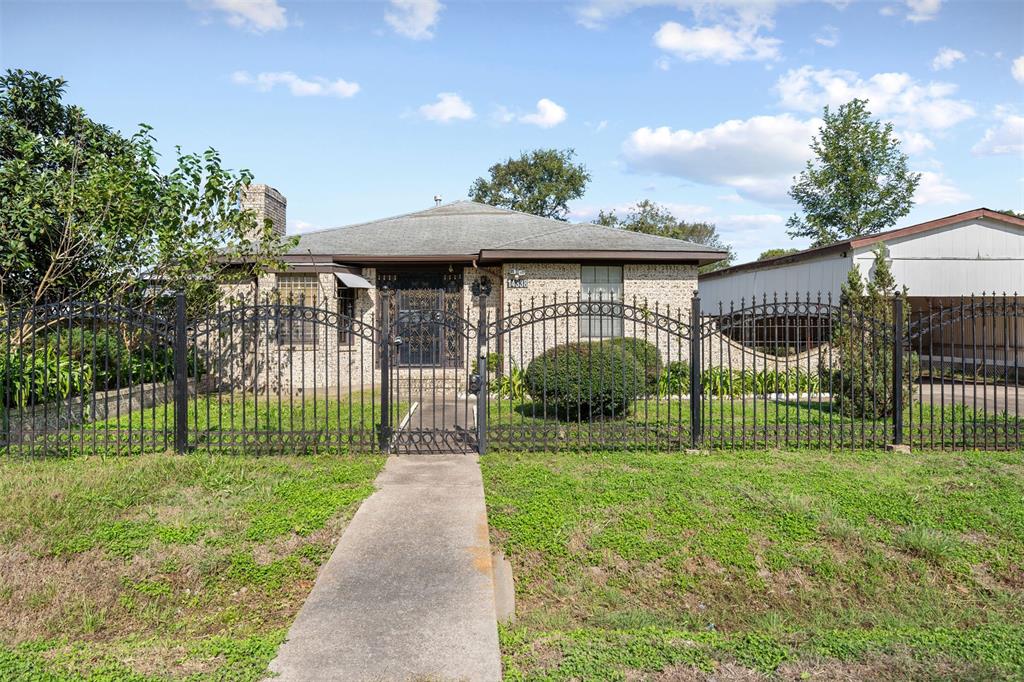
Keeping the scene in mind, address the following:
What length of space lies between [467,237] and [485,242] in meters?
0.87

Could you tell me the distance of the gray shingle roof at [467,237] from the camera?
15.2 m

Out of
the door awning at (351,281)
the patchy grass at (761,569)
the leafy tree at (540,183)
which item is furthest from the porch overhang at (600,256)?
the leafy tree at (540,183)

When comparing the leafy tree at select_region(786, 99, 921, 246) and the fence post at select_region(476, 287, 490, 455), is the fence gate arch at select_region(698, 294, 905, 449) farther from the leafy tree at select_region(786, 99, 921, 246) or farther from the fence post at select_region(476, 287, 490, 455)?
the leafy tree at select_region(786, 99, 921, 246)

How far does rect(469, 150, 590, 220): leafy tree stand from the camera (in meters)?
40.2

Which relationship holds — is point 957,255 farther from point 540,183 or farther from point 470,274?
point 540,183

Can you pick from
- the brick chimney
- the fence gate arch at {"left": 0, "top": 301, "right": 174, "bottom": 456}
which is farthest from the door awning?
the fence gate arch at {"left": 0, "top": 301, "right": 174, "bottom": 456}

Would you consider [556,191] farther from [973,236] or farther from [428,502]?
[428,502]

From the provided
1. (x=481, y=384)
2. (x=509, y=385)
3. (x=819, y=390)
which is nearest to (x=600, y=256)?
(x=509, y=385)

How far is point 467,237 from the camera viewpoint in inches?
690

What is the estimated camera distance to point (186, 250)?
41.3 ft

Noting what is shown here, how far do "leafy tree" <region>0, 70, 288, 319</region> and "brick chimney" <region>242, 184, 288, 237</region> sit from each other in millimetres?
2651

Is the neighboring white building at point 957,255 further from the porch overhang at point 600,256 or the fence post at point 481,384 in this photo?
the fence post at point 481,384

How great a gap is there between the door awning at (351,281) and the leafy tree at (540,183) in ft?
85.4

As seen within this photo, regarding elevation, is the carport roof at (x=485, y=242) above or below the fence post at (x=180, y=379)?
above
